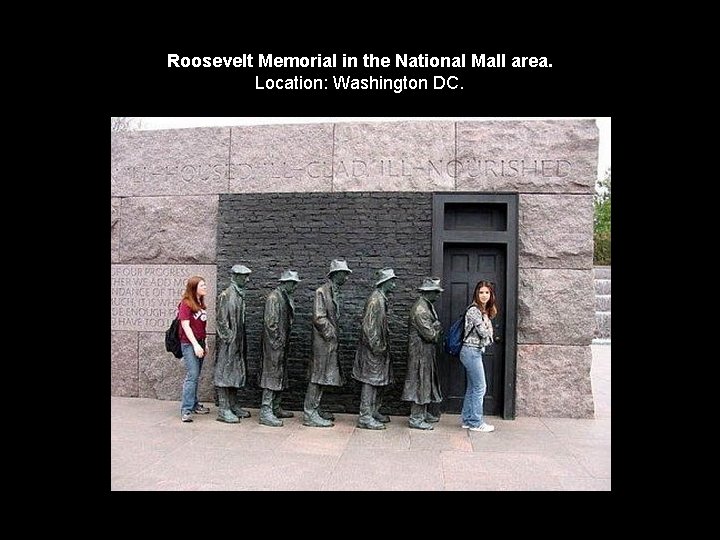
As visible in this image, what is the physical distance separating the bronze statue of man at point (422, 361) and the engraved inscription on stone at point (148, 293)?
118 inches

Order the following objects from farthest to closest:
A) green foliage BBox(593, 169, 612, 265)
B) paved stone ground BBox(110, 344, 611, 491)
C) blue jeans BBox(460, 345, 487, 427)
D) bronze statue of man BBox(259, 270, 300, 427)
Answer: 1. green foliage BBox(593, 169, 612, 265)
2. bronze statue of man BBox(259, 270, 300, 427)
3. blue jeans BBox(460, 345, 487, 427)
4. paved stone ground BBox(110, 344, 611, 491)

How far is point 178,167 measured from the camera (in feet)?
26.1

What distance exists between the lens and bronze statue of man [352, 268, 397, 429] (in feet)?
21.3

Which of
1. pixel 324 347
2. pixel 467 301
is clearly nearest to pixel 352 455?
pixel 324 347

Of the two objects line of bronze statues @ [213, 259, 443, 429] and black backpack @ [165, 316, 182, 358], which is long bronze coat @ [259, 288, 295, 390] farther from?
black backpack @ [165, 316, 182, 358]

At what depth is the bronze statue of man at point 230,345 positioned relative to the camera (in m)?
6.70

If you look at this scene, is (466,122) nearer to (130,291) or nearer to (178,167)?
(178,167)

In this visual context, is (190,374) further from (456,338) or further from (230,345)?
(456,338)

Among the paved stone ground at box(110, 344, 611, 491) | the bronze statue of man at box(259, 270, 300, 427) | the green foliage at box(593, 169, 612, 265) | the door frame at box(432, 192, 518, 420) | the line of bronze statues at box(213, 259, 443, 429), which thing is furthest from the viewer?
the green foliage at box(593, 169, 612, 265)

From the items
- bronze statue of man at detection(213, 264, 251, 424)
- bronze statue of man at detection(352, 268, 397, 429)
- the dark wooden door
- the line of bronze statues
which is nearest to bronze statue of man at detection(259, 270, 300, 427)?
the line of bronze statues

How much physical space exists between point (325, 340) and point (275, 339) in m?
0.62

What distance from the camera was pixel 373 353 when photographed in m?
6.53

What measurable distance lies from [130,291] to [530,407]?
19.3ft

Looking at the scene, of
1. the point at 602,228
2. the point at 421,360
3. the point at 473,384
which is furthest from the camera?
the point at 602,228
